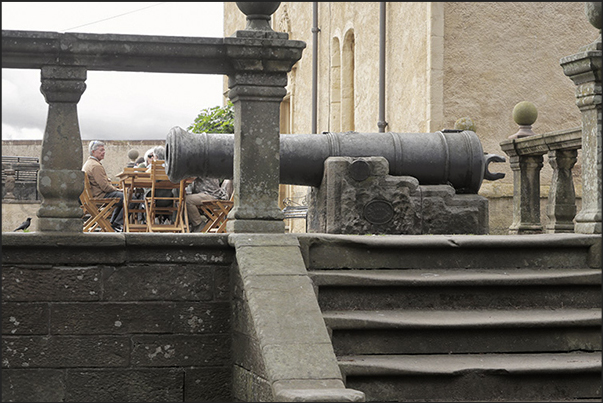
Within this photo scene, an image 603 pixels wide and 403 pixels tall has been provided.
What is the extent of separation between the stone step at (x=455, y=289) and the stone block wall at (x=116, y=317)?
0.66 meters

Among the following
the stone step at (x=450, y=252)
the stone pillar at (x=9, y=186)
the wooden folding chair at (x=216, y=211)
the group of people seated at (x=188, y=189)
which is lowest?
the stone step at (x=450, y=252)

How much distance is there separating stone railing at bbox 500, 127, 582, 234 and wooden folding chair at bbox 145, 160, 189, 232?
3.73 metres

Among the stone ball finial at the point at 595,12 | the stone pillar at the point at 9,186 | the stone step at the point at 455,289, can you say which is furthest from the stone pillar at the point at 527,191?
the stone pillar at the point at 9,186

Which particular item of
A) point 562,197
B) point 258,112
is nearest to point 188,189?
point 562,197

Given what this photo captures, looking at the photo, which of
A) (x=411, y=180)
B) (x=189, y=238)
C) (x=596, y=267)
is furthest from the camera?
(x=411, y=180)

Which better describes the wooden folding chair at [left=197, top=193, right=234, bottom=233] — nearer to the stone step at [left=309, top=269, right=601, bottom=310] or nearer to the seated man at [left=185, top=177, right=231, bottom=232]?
the seated man at [left=185, top=177, right=231, bottom=232]

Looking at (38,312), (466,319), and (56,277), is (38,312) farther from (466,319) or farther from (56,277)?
(466,319)

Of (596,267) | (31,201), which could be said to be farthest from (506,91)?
(31,201)

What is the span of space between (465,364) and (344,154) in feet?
9.75

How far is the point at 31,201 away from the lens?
82.3ft

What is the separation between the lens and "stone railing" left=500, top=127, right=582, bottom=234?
8055 mm

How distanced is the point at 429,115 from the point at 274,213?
27.2 feet

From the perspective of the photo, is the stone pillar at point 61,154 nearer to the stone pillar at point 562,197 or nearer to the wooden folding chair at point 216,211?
the stone pillar at point 562,197

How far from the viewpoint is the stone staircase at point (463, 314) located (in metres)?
4.30
